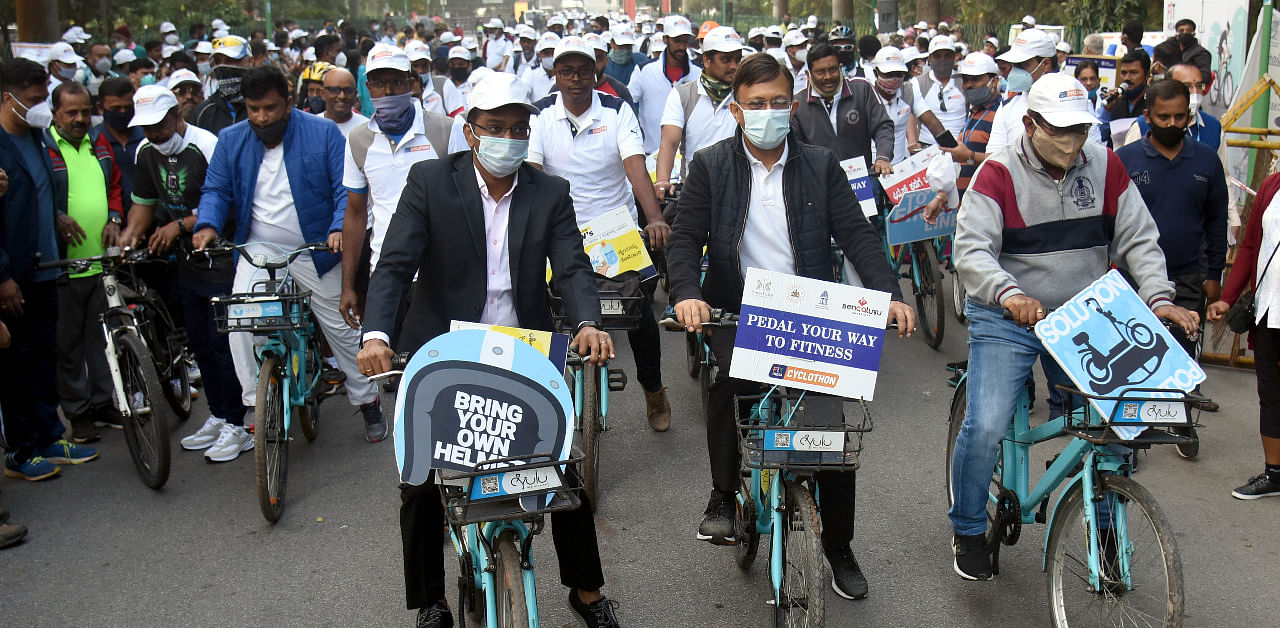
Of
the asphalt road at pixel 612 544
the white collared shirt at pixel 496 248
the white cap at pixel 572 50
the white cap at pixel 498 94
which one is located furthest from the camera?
the white cap at pixel 572 50

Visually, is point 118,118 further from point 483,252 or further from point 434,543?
point 434,543

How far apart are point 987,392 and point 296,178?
3.82m

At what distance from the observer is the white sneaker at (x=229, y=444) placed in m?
6.41

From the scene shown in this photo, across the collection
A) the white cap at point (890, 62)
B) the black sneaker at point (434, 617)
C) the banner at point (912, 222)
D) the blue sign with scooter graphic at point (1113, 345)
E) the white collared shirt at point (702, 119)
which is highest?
the white cap at point (890, 62)

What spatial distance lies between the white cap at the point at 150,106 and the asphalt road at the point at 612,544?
1.89 metres

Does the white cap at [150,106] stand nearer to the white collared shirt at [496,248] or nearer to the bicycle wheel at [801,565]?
the white collared shirt at [496,248]

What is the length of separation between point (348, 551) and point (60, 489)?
6.58ft

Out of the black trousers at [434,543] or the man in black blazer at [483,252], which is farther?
the man in black blazer at [483,252]

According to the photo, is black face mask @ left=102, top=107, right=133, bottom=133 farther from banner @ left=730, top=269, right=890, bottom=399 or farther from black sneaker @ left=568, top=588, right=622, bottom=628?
banner @ left=730, top=269, right=890, bottom=399

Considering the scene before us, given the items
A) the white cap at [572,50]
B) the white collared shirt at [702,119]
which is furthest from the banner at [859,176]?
the white cap at [572,50]

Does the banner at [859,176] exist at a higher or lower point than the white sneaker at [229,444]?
higher

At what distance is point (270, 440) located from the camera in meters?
5.67

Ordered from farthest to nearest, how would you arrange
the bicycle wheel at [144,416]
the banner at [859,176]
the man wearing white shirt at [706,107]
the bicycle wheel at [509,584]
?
the banner at [859,176]
the man wearing white shirt at [706,107]
the bicycle wheel at [144,416]
the bicycle wheel at [509,584]

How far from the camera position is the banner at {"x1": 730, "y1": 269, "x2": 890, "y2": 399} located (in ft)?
12.1
